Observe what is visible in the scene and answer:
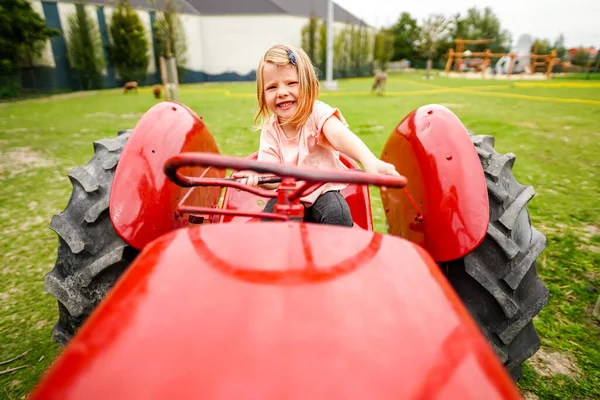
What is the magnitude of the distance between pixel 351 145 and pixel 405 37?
4450cm

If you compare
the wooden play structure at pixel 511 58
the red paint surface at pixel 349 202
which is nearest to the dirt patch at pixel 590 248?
the red paint surface at pixel 349 202

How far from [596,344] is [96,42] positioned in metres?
22.7

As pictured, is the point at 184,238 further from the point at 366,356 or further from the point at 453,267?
the point at 453,267

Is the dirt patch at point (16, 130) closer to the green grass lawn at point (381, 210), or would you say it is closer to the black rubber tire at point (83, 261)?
the green grass lawn at point (381, 210)

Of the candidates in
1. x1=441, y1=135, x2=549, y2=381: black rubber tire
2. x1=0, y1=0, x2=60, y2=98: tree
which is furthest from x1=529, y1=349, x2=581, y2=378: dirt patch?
x1=0, y1=0, x2=60, y2=98: tree

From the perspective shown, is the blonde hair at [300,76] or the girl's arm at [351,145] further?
the blonde hair at [300,76]

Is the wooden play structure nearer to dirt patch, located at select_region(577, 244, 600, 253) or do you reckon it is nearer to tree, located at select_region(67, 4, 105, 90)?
tree, located at select_region(67, 4, 105, 90)

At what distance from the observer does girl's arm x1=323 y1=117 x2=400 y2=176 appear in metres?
1.33

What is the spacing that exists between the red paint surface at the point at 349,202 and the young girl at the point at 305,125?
21 centimetres

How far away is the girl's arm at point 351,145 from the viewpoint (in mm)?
1334

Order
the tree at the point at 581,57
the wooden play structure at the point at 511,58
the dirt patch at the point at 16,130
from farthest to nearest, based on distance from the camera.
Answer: the tree at the point at 581,57 < the wooden play structure at the point at 511,58 < the dirt patch at the point at 16,130

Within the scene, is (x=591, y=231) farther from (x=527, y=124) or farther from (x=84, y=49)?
(x=84, y=49)

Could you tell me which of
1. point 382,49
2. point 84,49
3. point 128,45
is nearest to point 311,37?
point 382,49

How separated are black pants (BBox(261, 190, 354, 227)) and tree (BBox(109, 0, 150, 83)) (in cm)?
2226
